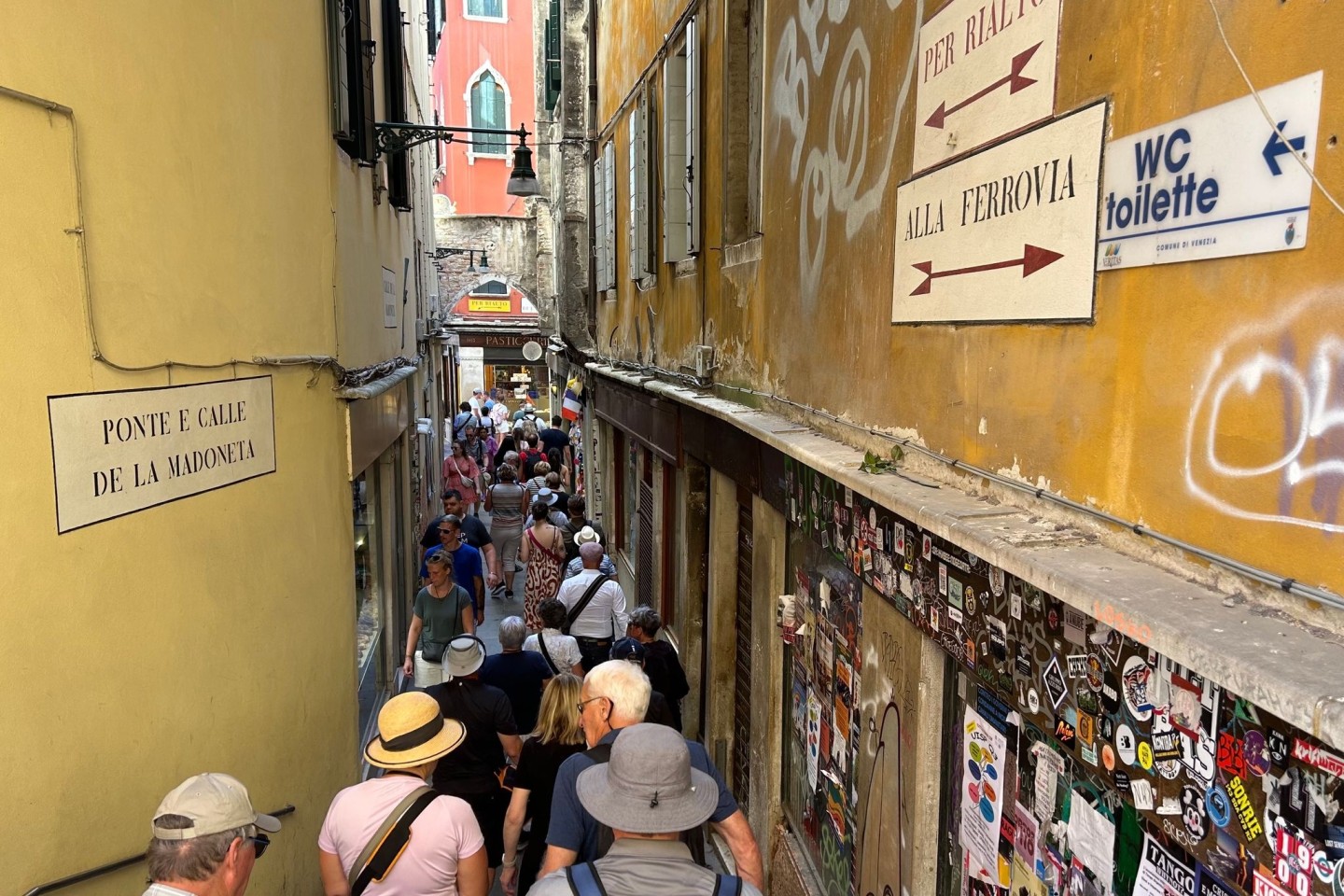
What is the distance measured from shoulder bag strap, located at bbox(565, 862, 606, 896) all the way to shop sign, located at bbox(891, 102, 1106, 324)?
6.18 ft

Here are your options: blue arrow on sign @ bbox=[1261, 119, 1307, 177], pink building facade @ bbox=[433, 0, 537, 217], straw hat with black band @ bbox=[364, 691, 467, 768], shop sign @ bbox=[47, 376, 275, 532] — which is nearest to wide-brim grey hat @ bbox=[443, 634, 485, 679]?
straw hat with black band @ bbox=[364, 691, 467, 768]

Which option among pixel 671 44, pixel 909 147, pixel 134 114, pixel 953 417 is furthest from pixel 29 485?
pixel 671 44

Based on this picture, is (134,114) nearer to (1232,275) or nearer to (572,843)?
(572,843)

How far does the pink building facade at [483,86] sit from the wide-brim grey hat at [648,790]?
3187cm

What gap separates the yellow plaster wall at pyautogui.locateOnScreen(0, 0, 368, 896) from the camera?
2.83 meters

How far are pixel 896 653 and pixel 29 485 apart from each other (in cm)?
295

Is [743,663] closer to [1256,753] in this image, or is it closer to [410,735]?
[410,735]

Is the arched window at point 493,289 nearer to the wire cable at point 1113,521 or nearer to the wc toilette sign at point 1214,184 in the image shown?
the wire cable at point 1113,521

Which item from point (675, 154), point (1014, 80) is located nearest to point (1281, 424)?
point (1014, 80)

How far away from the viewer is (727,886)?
8.04 feet

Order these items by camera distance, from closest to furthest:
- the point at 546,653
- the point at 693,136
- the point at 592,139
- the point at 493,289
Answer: the point at 546,653 < the point at 693,136 < the point at 592,139 < the point at 493,289

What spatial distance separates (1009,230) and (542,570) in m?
6.96

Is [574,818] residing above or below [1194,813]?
below

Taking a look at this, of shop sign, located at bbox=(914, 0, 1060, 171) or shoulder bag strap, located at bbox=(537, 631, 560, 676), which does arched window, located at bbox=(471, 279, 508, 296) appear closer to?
shoulder bag strap, located at bbox=(537, 631, 560, 676)
